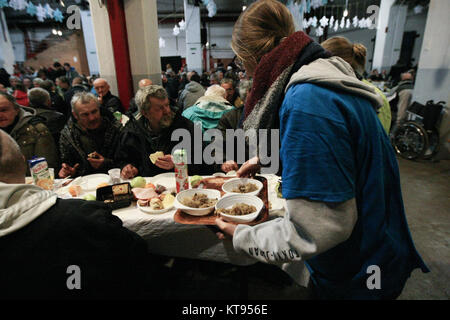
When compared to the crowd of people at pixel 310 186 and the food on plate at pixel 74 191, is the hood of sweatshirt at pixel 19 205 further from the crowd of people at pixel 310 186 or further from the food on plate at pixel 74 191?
the food on plate at pixel 74 191

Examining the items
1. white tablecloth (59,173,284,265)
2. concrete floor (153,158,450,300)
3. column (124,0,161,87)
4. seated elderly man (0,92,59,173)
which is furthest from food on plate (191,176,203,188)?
column (124,0,161,87)

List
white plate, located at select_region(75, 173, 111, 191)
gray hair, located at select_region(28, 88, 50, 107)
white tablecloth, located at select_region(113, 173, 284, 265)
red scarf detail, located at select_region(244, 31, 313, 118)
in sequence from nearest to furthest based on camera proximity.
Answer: red scarf detail, located at select_region(244, 31, 313, 118) < white tablecloth, located at select_region(113, 173, 284, 265) < white plate, located at select_region(75, 173, 111, 191) < gray hair, located at select_region(28, 88, 50, 107)

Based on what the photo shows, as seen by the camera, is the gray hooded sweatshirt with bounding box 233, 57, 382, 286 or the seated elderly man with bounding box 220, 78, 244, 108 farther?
the seated elderly man with bounding box 220, 78, 244, 108

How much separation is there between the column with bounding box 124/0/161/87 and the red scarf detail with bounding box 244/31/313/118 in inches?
181

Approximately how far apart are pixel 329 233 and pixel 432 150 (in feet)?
21.1

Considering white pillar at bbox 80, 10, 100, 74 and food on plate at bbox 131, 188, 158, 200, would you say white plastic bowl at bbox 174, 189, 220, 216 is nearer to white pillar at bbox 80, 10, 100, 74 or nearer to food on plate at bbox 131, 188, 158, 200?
food on plate at bbox 131, 188, 158, 200

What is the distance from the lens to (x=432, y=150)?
18.6ft

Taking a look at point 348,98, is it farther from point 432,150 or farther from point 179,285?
point 432,150

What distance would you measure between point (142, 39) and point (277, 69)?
4673mm

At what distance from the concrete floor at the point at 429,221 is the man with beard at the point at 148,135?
2488 mm

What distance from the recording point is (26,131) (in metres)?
2.83

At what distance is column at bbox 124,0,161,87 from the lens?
4676mm

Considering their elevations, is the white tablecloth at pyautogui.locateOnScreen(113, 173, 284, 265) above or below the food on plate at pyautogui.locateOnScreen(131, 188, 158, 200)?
below
